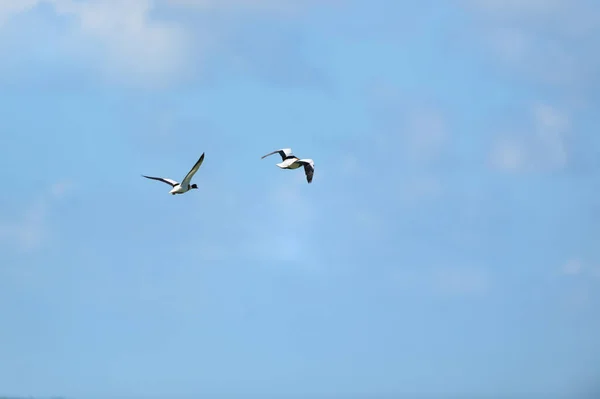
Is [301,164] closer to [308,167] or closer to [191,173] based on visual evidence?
[308,167]

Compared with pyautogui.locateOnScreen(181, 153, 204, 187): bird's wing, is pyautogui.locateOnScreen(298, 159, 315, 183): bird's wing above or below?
above

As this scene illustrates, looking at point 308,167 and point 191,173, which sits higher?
point 308,167

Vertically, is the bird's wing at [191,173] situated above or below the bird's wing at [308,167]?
below

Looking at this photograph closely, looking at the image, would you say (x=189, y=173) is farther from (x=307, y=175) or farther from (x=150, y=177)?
(x=307, y=175)

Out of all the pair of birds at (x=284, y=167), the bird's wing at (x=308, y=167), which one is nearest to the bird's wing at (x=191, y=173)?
the pair of birds at (x=284, y=167)

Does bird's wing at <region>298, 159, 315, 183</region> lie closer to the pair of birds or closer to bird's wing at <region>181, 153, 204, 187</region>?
the pair of birds

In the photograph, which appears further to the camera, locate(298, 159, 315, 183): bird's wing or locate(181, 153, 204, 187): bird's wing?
locate(298, 159, 315, 183): bird's wing

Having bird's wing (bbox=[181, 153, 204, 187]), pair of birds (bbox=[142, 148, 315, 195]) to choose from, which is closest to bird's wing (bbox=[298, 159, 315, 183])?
pair of birds (bbox=[142, 148, 315, 195])

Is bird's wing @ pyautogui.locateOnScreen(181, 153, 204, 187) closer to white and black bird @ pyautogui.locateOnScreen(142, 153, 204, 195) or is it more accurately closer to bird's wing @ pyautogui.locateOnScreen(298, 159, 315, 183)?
white and black bird @ pyautogui.locateOnScreen(142, 153, 204, 195)

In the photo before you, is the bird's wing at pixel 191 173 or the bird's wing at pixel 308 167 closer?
the bird's wing at pixel 191 173

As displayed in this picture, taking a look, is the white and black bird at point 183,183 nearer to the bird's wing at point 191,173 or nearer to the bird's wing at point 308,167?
the bird's wing at point 191,173

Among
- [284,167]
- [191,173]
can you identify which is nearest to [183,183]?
[191,173]

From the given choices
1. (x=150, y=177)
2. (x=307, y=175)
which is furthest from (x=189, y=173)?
(x=307, y=175)

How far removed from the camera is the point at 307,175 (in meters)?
106
